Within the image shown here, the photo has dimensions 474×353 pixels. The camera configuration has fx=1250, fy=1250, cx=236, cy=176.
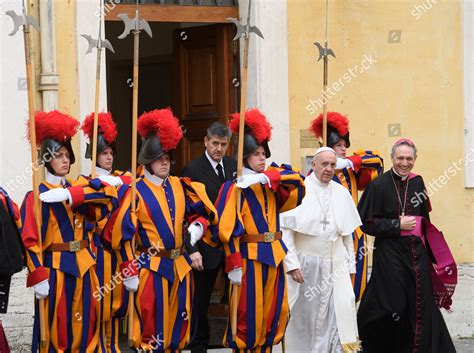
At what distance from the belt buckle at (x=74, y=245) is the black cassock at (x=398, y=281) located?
8.03 feet

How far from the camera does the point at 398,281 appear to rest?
9.85 m

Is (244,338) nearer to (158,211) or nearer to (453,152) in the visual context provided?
(158,211)

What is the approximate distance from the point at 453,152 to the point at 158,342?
4.29 m

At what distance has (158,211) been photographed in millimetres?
8953

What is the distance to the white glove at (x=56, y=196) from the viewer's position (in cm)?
851

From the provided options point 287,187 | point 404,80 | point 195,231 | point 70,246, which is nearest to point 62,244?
point 70,246

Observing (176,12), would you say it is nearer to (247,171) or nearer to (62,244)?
(247,171)

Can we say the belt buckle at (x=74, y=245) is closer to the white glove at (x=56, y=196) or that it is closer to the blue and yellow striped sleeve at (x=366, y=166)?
the white glove at (x=56, y=196)

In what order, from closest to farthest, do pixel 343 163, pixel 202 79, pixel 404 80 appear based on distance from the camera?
pixel 343 163
pixel 404 80
pixel 202 79

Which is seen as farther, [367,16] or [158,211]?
[367,16]

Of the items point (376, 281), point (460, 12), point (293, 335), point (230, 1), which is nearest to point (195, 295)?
point (293, 335)

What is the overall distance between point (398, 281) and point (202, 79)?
128 inches

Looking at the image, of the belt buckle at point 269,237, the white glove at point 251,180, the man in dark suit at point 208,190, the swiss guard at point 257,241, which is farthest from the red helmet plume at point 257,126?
the belt buckle at point 269,237

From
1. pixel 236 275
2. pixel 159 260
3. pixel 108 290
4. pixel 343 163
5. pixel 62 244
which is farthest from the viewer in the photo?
pixel 343 163
